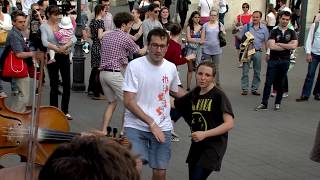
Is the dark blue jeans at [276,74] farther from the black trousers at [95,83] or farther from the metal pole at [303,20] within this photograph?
the metal pole at [303,20]

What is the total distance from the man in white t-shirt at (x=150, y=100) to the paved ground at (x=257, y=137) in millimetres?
1364

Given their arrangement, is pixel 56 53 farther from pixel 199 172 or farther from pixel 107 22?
pixel 199 172

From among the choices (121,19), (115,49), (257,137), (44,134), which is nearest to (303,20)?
(257,137)

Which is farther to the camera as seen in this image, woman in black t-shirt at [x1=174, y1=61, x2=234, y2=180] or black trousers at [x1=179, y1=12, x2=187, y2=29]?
black trousers at [x1=179, y1=12, x2=187, y2=29]

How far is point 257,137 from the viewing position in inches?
332

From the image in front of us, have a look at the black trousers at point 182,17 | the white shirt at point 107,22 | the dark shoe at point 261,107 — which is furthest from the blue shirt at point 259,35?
the black trousers at point 182,17

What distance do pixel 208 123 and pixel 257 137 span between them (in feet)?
11.9

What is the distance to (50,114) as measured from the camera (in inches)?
209

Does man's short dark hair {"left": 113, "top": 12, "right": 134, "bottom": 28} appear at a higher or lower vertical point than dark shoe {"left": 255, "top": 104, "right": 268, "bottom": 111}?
higher

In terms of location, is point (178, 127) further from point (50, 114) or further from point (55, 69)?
point (50, 114)

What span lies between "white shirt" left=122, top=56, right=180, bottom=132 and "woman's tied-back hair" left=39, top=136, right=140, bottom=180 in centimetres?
332

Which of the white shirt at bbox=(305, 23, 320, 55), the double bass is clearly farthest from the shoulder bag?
the white shirt at bbox=(305, 23, 320, 55)

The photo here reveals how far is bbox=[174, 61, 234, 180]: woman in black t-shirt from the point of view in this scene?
4.87 m

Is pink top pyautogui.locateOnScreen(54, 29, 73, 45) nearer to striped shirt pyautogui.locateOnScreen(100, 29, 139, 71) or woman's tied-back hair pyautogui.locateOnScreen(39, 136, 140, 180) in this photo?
striped shirt pyautogui.locateOnScreen(100, 29, 139, 71)
